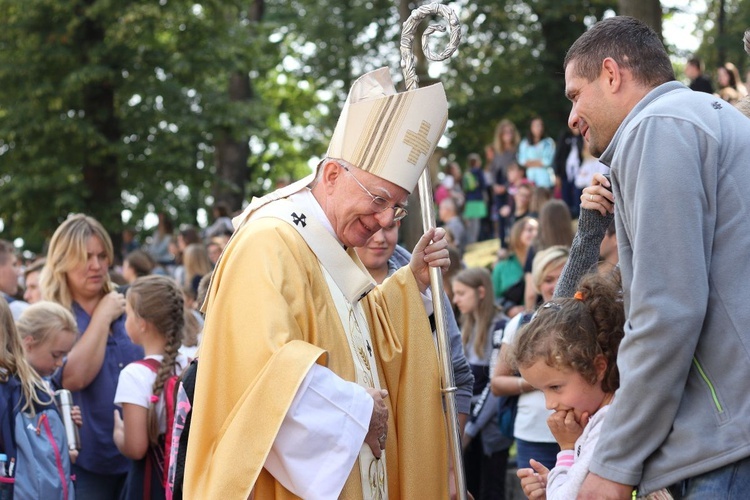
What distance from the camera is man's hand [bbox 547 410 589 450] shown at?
131 inches

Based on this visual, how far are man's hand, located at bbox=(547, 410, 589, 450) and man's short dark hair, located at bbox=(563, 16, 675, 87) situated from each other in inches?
39.5

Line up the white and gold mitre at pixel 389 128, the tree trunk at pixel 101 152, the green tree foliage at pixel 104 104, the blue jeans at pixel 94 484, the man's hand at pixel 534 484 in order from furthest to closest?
1. the tree trunk at pixel 101 152
2. the green tree foliage at pixel 104 104
3. the blue jeans at pixel 94 484
4. the white and gold mitre at pixel 389 128
5. the man's hand at pixel 534 484

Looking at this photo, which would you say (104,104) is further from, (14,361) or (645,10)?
(14,361)

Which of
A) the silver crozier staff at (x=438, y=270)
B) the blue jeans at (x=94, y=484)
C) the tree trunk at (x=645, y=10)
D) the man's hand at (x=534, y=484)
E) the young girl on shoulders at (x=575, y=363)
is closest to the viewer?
the young girl on shoulders at (x=575, y=363)

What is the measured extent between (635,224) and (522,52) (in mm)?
19082

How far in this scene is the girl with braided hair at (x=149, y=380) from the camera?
17.9 ft

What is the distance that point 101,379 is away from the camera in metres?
6.10

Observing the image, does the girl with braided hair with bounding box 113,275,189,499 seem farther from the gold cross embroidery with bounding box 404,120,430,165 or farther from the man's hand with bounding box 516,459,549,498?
the man's hand with bounding box 516,459,549,498

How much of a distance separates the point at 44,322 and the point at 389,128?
244cm

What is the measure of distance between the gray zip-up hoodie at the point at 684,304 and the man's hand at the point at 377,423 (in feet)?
3.22

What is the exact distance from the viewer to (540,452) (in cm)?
587

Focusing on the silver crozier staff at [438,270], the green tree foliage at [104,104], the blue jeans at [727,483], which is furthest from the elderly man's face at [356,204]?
the green tree foliage at [104,104]

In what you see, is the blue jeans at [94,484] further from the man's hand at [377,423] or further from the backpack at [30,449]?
the man's hand at [377,423]

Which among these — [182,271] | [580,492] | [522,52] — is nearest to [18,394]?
[580,492]
